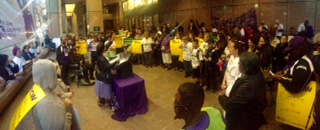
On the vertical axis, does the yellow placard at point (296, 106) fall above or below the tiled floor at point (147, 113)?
above

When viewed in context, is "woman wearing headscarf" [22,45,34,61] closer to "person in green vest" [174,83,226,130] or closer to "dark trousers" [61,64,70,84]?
"dark trousers" [61,64,70,84]

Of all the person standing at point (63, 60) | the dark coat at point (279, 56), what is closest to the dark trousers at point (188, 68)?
the dark coat at point (279, 56)

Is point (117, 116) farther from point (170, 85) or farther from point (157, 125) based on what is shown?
point (170, 85)

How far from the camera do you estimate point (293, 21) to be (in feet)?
40.8

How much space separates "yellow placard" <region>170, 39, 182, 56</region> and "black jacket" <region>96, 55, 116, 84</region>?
4623 millimetres

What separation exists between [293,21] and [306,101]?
9.92 m

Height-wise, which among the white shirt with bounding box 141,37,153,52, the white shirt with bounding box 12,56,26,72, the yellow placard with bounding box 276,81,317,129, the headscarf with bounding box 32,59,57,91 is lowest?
the yellow placard with bounding box 276,81,317,129

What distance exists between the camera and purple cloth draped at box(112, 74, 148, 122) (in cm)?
548

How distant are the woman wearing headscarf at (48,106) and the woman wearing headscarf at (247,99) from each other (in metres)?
1.81

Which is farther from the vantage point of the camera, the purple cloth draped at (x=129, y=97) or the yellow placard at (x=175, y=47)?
the yellow placard at (x=175, y=47)

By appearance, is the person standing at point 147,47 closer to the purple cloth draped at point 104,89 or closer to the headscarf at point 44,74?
the purple cloth draped at point 104,89

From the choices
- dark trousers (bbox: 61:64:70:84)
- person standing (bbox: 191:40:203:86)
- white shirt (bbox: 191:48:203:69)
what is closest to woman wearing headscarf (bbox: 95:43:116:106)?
dark trousers (bbox: 61:64:70:84)

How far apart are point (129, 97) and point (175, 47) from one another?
16.0 ft

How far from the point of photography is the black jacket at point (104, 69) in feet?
18.7
